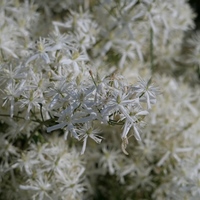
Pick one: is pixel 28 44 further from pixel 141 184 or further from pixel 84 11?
pixel 141 184

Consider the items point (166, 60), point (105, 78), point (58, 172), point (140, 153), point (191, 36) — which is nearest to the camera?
point (105, 78)

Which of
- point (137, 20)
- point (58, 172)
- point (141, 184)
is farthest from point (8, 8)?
point (141, 184)

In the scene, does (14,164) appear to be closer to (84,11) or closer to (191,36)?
(84,11)

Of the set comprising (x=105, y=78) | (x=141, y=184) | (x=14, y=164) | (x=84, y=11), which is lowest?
(x=141, y=184)

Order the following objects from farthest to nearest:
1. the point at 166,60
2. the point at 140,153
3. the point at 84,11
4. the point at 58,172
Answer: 1. the point at 166,60
2. the point at 84,11
3. the point at 140,153
4. the point at 58,172

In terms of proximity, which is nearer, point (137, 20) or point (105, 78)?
point (105, 78)

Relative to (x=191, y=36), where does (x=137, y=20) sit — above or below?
above

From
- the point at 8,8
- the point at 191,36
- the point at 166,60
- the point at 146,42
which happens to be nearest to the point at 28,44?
the point at 8,8
